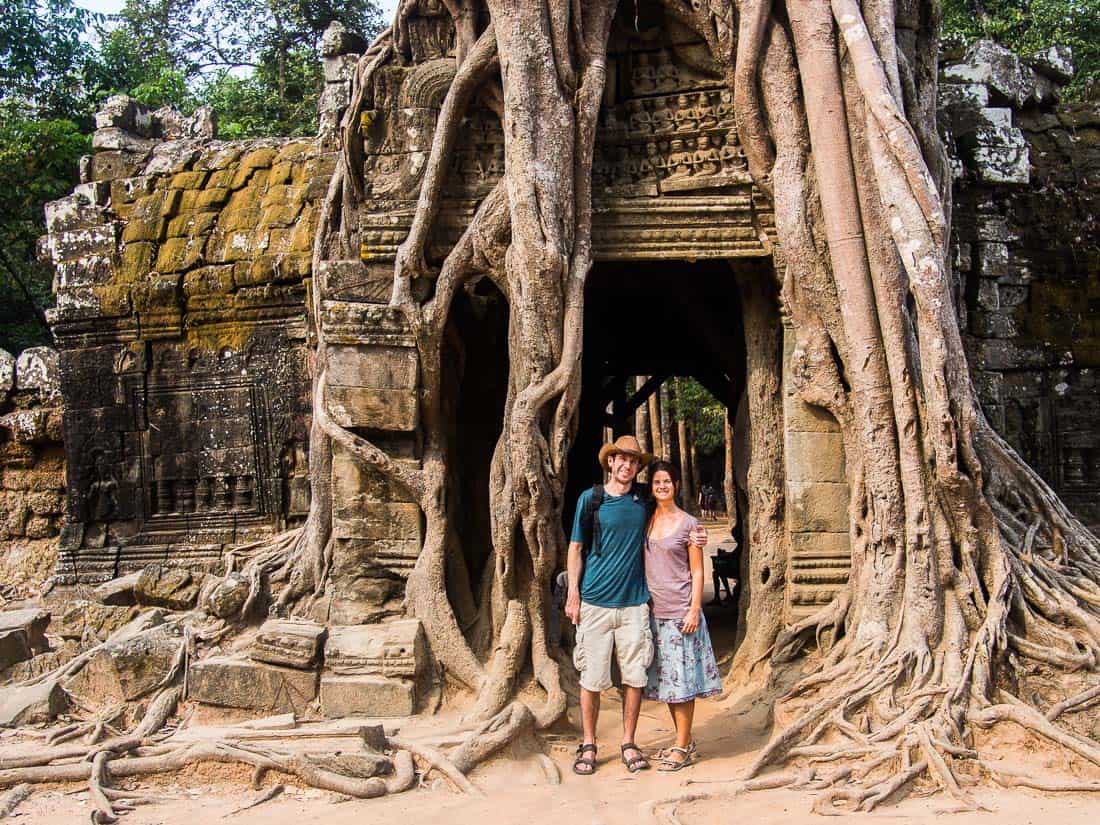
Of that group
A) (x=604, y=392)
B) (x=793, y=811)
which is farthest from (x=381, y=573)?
(x=604, y=392)

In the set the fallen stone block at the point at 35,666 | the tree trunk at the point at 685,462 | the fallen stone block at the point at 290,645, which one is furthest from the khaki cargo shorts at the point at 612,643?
the tree trunk at the point at 685,462

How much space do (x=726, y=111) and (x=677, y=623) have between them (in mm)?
2578

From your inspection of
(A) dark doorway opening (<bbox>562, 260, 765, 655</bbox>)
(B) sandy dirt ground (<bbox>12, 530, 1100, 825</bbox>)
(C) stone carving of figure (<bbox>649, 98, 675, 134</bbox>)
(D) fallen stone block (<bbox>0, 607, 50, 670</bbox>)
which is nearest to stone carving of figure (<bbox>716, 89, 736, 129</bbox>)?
(C) stone carving of figure (<bbox>649, 98, 675, 134</bbox>)

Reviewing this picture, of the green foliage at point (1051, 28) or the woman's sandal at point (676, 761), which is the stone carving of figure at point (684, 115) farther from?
the green foliage at point (1051, 28)

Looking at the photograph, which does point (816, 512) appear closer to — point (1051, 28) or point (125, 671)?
point (125, 671)

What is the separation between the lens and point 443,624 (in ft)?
17.3

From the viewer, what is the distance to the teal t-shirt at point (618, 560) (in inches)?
176

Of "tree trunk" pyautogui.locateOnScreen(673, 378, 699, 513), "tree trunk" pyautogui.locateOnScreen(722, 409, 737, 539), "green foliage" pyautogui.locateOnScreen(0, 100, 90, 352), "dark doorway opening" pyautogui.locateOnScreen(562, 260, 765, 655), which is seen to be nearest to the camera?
"dark doorway opening" pyautogui.locateOnScreen(562, 260, 765, 655)

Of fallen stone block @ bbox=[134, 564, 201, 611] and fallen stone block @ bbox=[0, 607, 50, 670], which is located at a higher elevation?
fallen stone block @ bbox=[134, 564, 201, 611]

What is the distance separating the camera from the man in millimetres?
4438

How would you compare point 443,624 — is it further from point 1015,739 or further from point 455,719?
point 1015,739

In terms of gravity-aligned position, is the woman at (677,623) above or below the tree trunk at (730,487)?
below

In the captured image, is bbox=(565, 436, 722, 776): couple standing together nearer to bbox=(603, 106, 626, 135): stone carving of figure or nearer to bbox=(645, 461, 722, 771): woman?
bbox=(645, 461, 722, 771): woman

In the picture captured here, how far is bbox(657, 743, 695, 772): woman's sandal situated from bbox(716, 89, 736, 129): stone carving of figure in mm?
2934
